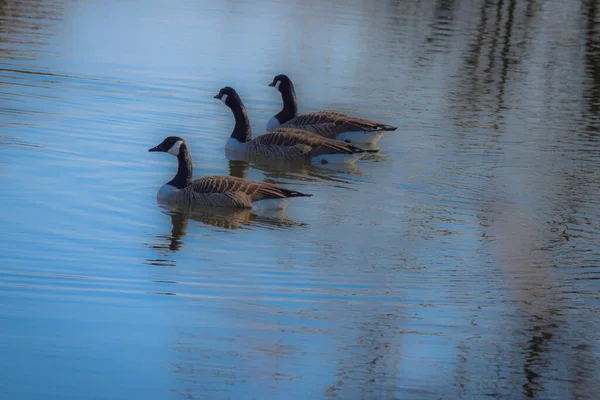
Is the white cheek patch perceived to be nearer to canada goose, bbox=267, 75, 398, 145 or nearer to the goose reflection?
the goose reflection

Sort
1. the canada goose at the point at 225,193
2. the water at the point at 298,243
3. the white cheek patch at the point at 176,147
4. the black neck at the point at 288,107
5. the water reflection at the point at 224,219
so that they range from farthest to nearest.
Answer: the black neck at the point at 288,107, the white cheek patch at the point at 176,147, the canada goose at the point at 225,193, the water reflection at the point at 224,219, the water at the point at 298,243

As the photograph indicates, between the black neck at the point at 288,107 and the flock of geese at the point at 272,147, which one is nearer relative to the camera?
the flock of geese at the point at 272,147

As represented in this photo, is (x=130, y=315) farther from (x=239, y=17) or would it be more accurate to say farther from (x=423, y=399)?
(x=239, y=17)

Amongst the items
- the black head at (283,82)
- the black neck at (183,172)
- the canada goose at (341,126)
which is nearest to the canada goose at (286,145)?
the canada goose at (341,126)

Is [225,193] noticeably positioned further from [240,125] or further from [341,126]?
[341,126]

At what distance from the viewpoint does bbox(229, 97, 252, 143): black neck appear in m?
17.0

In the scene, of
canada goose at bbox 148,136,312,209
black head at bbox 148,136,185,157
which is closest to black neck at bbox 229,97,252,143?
black head at bbox 148,136,185,157

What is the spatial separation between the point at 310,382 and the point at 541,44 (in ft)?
95.1

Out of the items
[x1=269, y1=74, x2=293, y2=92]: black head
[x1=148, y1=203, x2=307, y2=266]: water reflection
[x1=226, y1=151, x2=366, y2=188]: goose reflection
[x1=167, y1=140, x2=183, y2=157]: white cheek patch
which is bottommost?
[x1=226, y1=151, x2=366, y2=188]: goose reflection

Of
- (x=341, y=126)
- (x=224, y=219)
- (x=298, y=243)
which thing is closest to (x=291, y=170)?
(x=341, y=126)

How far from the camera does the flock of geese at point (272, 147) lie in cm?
1293

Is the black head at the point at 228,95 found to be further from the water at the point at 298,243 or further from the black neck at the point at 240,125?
the water at the point at 298,243

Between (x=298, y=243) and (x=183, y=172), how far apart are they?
2689 mm

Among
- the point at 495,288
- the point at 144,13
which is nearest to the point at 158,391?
the point at 495,288
